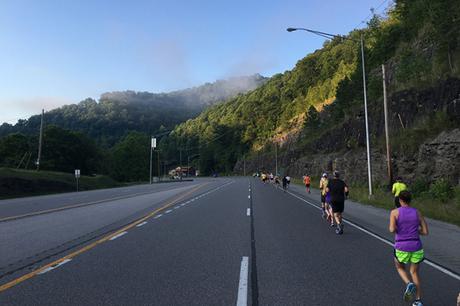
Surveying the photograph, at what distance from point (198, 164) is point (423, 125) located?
556 ft

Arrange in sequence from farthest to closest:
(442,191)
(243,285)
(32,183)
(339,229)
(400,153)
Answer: (32,183)
(400,153)
(442,191)
(339,229)
(243,285)

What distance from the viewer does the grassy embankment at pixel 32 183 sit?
41562mm

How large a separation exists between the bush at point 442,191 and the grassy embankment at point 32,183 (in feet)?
107

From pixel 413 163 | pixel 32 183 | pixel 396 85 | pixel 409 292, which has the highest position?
pixel 396 85

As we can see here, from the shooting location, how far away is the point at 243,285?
669 centimetres

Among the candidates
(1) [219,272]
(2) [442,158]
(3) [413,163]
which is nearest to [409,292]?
(1) [219,272]

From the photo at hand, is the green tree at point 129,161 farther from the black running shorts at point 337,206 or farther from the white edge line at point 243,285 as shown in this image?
the white edge line at point 243,285

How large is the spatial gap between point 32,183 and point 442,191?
125 feet

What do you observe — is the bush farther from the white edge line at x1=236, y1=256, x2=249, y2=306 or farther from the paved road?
the white edge line at x1=236, y1=256, x2=249, y2=306

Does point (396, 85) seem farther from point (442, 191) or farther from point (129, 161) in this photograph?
point (129, 161)

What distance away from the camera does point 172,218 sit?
55.5 ft

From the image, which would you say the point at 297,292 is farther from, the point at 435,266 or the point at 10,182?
the point at 10,182

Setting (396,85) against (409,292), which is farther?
(396,85)

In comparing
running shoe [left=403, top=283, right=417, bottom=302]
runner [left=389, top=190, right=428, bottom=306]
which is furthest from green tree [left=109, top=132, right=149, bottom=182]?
running shoe [left=403, top=283, right=417, bottom=302]
